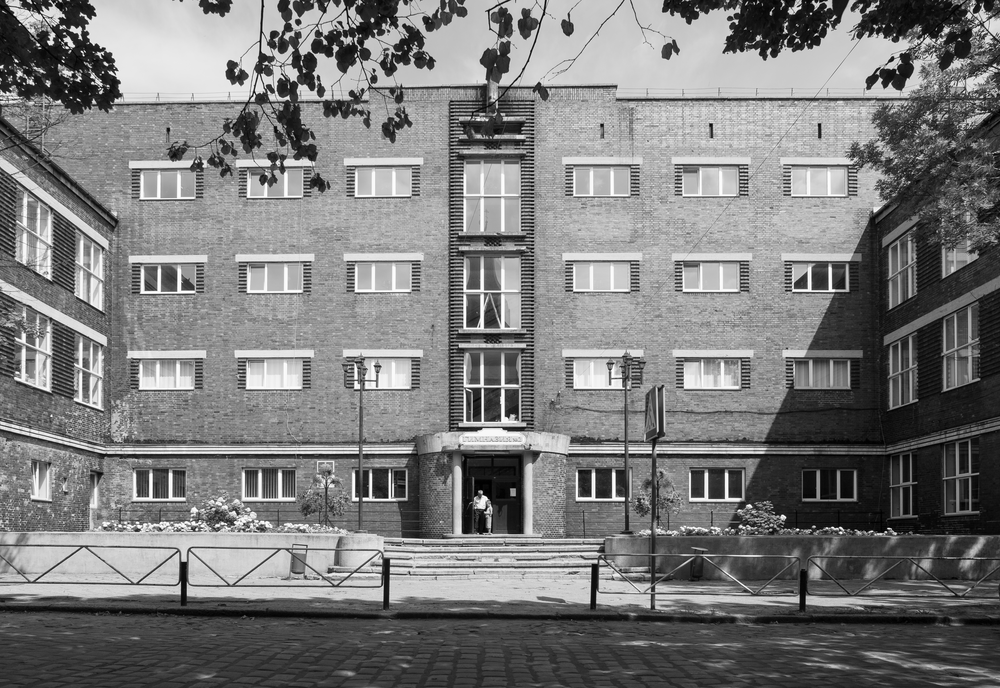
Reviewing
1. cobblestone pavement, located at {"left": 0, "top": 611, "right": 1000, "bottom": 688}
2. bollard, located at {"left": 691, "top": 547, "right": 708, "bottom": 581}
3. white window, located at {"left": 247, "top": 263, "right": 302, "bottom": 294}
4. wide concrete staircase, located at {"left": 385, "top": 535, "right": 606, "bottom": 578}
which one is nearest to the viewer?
cobblestone pavement, located at {"left": 0, "top": 611, "right": 1000, "bottom": 688}

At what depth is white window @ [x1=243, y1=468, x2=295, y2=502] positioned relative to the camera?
38.8 metres

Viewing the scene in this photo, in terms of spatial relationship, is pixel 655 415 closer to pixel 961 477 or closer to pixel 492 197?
pixel 961 477

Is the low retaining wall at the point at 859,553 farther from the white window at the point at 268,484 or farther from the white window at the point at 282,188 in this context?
the white window at the point at 282,188

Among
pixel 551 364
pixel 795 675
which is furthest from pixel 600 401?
pixel 795 675

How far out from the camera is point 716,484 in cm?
3891

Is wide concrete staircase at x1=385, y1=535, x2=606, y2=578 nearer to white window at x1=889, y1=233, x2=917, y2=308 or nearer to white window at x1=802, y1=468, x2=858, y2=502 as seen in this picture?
white window at x1=802, y1=468, x2=858, y2=502

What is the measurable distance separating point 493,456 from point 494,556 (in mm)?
8006

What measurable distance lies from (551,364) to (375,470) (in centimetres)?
698

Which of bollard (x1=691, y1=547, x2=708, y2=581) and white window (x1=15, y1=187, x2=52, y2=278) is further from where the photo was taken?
white window (x1=15, y1=187, x2=52, y2=278)

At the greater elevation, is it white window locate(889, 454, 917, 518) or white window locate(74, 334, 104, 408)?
white window locate(74, 334, 104, 408)

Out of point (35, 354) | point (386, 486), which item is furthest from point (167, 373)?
point (386, 486)

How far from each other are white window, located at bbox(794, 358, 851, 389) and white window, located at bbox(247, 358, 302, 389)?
17143 millimetres

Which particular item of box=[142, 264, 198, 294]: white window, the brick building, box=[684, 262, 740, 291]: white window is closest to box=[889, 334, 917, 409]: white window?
the brick building

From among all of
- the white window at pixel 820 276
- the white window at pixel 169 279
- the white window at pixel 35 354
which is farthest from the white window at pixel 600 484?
the white window at pixel 35 354
